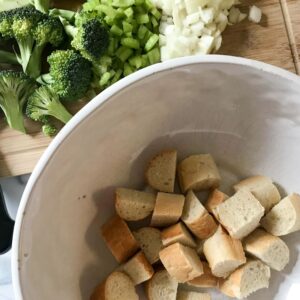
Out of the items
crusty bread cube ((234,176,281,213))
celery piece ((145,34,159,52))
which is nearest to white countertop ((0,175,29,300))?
celery piece ((145,34,159,52))

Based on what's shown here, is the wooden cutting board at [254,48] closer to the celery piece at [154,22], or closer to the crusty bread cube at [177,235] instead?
the celery piece at [154,22]

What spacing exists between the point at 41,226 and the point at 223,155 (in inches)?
20.9

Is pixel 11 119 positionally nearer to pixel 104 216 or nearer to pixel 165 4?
pixel 104 216

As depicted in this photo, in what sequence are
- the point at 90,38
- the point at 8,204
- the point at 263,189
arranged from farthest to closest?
the point at 8,204
the point at 263,189
the point at 90,38

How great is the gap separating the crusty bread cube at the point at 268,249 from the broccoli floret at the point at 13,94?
25.8 inches

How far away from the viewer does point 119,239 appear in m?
1.46

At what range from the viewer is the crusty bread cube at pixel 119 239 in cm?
146

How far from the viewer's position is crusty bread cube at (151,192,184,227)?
1.46 m

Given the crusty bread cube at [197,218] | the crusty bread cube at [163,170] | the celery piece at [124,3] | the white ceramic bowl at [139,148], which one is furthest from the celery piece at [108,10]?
the crusty bread cube at [197,218]

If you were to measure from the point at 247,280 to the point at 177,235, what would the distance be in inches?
8.5

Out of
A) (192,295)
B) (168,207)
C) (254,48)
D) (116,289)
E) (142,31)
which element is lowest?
(192,295)

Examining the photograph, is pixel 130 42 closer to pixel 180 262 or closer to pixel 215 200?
pixel 215 200

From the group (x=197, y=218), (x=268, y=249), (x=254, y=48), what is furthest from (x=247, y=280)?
(x=254, y=48)

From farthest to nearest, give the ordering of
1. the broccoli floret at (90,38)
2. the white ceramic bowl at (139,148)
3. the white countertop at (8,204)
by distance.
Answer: the white countertop at (8,204) → the broccoli floret at (90,38) → the white ceramic bowl at (139,148)
